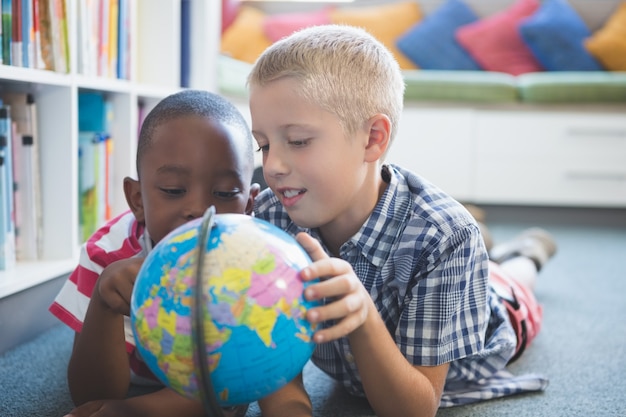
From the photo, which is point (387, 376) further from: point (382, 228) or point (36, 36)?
point (36, 36)

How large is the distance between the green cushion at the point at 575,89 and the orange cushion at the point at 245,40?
1919 millimetres

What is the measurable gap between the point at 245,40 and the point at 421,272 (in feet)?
13.4

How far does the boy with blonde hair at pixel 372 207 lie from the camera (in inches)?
49.7

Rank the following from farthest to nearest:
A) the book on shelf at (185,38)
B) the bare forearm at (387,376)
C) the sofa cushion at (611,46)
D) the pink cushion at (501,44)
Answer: the pink cushion at (501,44), the sofa cushion at (611,46), the book on shelf at (185,38), the bare forearm at (387,376)

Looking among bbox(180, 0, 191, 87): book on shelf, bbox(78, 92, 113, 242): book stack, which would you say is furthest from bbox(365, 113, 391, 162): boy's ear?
bbox(180, 0, 191, 87): book on shelf

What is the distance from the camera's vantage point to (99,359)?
1.28 m

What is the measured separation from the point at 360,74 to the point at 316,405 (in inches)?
28.6

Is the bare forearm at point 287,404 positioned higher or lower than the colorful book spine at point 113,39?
lower

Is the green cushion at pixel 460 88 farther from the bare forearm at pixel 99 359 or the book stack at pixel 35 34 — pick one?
the bare forearm at pixel 99 359

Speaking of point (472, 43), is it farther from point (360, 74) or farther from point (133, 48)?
point (360, 74)

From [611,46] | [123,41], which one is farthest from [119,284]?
[611,46]

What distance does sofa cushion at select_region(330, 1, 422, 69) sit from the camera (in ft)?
16.9

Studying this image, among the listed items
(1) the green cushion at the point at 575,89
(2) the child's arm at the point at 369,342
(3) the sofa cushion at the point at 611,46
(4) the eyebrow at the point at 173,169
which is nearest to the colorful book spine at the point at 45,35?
(4) the eyebrow at the point at 173,169

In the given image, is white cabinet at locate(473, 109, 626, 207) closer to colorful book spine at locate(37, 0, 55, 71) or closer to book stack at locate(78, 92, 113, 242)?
book stack at locate(78, 92, 113, 242)
